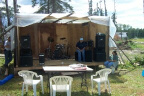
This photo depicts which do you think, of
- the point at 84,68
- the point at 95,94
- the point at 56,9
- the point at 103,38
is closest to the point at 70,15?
the point at 103,38

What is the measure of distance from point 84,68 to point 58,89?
116cm

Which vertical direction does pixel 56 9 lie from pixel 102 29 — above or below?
above

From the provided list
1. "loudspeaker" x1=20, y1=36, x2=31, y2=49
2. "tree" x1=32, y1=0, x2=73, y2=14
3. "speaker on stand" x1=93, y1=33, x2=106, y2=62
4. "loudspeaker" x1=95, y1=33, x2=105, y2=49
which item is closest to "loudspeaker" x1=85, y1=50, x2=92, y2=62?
"speaker on stand" x1=93, y1=33, x2=106, y2=62

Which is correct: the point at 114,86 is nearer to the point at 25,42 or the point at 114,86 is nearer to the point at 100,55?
the point at 100,55

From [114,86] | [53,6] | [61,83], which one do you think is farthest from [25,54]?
[53,6]

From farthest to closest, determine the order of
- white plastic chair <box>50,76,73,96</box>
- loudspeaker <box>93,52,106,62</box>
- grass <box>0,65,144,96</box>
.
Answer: loudspeaker <box>93,52,106,62</box>
grass <box>0,65,144,96</box>
white plastic chair <box>50,76,73,96</box>

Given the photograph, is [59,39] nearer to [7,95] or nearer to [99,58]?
[99,58]

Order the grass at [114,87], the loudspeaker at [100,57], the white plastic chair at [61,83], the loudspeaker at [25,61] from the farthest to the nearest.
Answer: the loudspeaker at [100,57], the loudspeaker at [25,61], the grass at [114,87], the white plastic chair at [61,83]

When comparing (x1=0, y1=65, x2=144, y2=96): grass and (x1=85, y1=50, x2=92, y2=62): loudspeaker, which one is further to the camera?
(x1=85, y1=50, x2=92, y2=62): loudspeaker

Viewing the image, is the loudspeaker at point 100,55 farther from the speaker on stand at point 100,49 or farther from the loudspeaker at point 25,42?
the loudspeaker at point 25,42

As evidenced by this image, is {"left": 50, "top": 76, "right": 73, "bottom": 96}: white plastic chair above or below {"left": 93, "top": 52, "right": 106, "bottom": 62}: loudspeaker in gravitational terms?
below

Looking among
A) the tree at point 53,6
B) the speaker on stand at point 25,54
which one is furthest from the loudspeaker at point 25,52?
the tree at point 53,6

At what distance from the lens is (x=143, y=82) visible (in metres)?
6.30

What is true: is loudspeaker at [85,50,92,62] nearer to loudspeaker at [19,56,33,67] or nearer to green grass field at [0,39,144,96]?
green grass field at [0,39,144,96]
